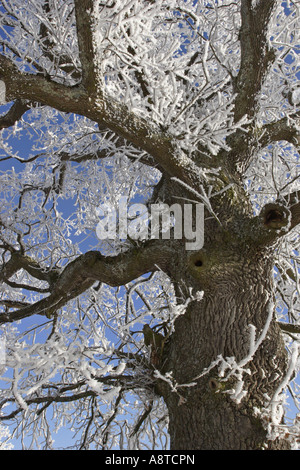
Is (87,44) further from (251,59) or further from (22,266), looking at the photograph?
(22,266)

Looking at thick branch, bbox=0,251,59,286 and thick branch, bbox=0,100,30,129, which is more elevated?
thick branch, bbox=0,100,30,129

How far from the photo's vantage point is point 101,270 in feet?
10.6

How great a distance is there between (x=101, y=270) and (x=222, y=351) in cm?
123

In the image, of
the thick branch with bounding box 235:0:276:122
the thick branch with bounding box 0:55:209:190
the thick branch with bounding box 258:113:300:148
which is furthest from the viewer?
the thick branch with bounding box 258:113:300:148

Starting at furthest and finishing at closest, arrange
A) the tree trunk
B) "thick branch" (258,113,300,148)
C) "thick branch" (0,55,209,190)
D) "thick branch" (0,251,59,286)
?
1. "thick branch" (0,251,59,286)
2. "thick branch" (258,113,300,148)
3. "thick branch" (0,55,209,190)
4. the tree trunk

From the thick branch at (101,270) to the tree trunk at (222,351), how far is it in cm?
25

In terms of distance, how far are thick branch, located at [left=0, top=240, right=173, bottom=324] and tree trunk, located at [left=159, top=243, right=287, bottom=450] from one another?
0.25m

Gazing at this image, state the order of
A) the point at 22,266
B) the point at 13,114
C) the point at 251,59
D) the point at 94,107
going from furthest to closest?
the point at 13,114 < the point at 22,266 < the point at 251,59 < the point at 94,107

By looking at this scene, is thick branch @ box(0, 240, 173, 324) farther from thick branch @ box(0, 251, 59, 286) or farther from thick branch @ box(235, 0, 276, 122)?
thick branch @ box(235, 0, 276, 122)


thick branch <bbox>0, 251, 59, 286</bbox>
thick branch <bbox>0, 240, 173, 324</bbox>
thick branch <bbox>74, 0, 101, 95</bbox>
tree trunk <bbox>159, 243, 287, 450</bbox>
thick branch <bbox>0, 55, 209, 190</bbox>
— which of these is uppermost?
thick branch <bbox>74, 0, 101, 95</bbox>

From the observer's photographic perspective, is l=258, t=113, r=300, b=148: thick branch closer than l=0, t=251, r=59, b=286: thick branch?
Yes

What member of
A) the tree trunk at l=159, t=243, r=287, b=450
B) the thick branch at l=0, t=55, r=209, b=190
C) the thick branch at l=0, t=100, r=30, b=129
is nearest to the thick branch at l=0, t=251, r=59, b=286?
the thick branch at l=0, t=100, r=30, b=129

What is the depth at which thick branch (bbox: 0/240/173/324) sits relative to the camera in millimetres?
3117

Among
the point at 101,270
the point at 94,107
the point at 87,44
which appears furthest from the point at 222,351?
the point at 87,44
